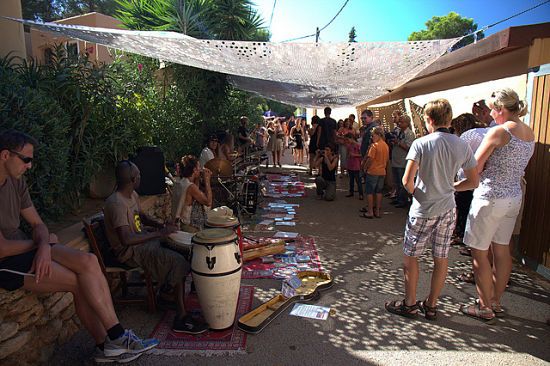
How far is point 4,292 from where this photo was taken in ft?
7.13

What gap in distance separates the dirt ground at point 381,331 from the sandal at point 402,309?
0.05 metres

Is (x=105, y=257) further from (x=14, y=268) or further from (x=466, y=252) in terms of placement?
(x=466, y=252)

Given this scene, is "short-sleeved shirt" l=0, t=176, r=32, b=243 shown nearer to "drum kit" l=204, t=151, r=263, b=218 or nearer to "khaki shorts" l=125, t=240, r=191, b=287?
"khaki shorts" l=125, t=240, r=191, b=287

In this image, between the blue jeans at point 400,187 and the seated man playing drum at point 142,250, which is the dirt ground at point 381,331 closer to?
the seated man playing drum at point 142,250

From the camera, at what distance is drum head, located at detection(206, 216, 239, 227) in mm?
3344

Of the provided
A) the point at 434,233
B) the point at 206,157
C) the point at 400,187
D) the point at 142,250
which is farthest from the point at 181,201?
the point at 400,187

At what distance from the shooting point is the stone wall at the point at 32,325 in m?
2.19

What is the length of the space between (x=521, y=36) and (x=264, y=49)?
3026mm

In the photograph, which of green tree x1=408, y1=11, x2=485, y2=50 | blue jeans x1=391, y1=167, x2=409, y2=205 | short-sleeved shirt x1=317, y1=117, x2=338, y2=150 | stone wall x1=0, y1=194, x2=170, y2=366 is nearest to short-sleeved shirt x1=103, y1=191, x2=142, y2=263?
stone wall x1=0, y1=194, x2=170, y2=366

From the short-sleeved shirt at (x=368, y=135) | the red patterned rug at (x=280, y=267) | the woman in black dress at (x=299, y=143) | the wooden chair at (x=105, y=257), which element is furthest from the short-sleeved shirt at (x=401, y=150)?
the woman in black dress at (x=299, y=143)

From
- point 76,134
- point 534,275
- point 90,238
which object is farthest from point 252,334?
point 534,275

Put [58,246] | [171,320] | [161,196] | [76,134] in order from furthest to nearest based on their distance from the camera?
[161,196] → [76,134] → [171,320] → [58,246]

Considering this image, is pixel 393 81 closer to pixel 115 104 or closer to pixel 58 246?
pixel 115 104

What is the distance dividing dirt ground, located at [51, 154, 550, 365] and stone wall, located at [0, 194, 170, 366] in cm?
11
